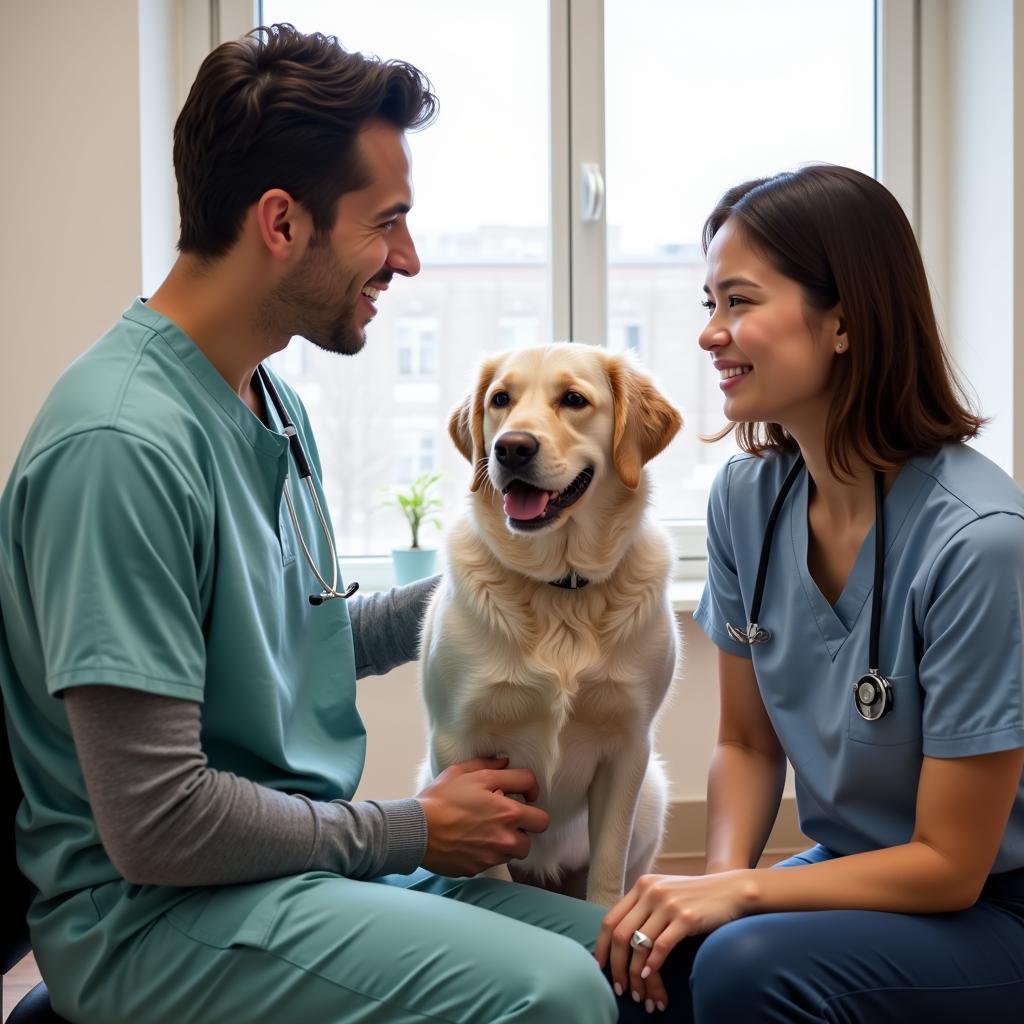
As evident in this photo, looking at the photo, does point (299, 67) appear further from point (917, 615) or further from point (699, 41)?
point (699, 41)

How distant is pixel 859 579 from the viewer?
1311 mm

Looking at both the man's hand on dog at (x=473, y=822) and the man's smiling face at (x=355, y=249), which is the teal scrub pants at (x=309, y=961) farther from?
the man's smiling face at (x=355, y=249)

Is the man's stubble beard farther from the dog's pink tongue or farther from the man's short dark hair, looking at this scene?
the dog's pink tongue

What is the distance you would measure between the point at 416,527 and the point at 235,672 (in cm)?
162

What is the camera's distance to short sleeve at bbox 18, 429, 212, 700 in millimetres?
980

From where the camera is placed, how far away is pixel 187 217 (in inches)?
49.8

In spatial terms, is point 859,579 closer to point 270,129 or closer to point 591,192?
point 270,129

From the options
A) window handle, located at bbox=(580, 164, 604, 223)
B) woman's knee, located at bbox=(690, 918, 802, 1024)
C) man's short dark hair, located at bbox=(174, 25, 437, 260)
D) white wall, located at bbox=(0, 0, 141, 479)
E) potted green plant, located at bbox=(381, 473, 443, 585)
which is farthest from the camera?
window handle, located at bbox=(580, 164, 604, 223)

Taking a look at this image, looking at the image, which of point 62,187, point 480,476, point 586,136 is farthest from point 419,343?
point 480,476

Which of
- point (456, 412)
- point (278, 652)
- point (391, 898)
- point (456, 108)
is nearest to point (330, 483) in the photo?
point (456, 108)

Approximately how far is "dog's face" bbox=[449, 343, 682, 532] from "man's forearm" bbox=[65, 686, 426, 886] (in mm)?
540

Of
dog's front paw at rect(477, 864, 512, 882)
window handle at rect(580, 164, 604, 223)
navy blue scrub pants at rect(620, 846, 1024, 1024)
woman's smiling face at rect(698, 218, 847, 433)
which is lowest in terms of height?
dog's front paw at rect(477, 864, 512, 882)

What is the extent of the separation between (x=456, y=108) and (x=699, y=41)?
689mm

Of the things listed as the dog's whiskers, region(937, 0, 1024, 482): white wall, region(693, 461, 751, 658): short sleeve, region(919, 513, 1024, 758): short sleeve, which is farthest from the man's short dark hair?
region(937, 0, 1024, 482): white wall
